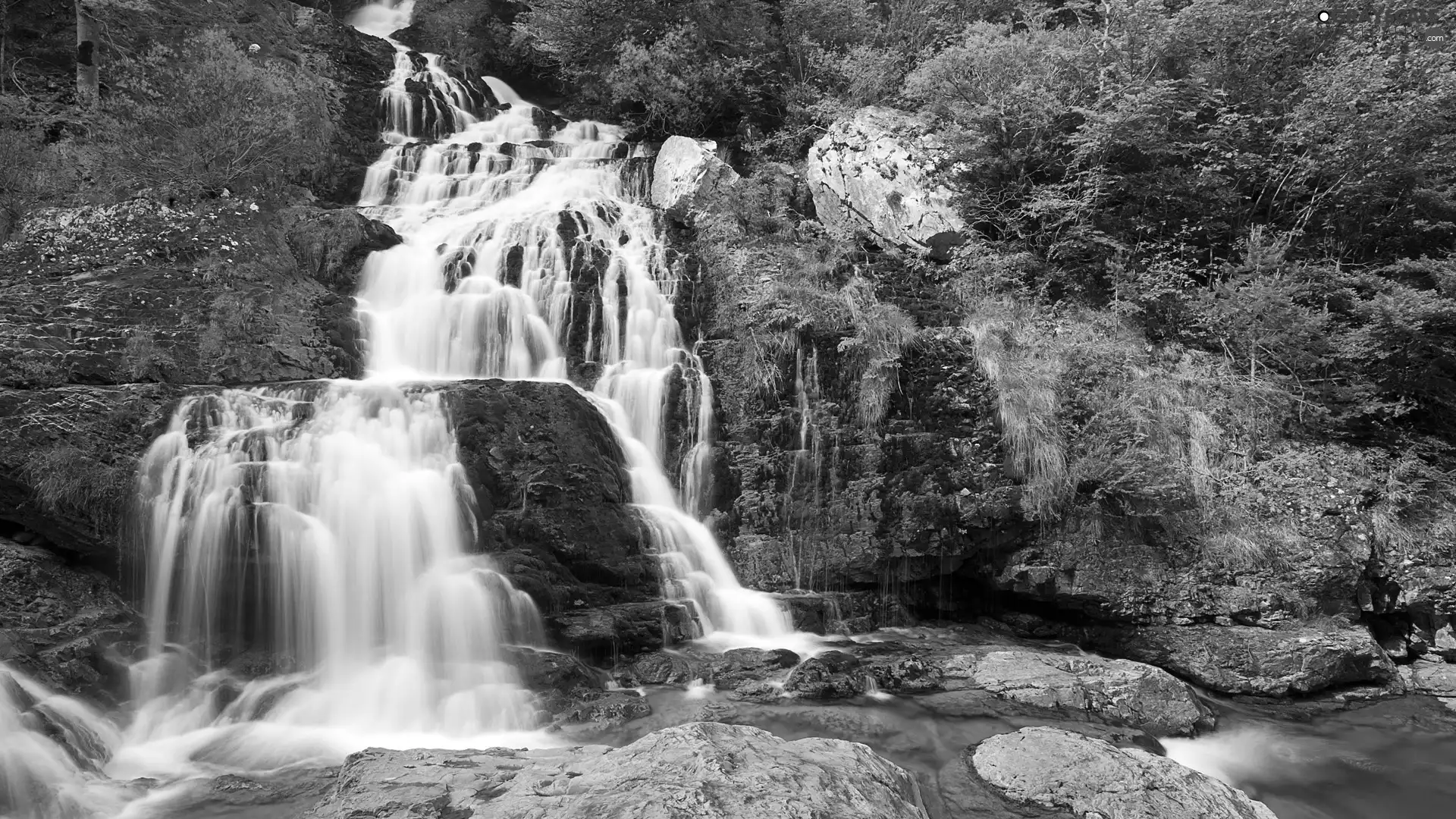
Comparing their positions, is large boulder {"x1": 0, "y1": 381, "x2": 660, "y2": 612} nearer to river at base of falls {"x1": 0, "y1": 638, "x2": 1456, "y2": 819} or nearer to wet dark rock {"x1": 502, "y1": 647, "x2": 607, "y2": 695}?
wet dark rock {"x1": 502, "y1": 647, "x2": 607, "y2": 695}

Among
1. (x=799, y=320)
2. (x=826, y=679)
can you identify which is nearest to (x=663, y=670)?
(x=826, y=679)

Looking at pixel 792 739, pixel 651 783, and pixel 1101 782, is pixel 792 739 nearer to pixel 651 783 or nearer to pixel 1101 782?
pixel 1101 782

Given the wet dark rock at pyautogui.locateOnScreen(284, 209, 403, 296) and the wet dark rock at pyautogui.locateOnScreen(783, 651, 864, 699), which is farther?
the wet dark rock at pyautogui.locateOnScreen(284, 209, 403, 296)

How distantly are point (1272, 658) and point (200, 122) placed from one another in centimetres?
1562

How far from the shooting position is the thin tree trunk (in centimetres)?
1174

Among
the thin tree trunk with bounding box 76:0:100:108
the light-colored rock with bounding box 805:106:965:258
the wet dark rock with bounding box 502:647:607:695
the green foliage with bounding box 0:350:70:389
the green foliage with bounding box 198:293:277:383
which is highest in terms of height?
the thin tree trunk with bounding box 76:0:100:108

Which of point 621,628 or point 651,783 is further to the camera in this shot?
point 621,628

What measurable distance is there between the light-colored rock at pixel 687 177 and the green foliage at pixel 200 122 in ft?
21.2

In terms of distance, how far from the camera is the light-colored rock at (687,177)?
14.0 meters

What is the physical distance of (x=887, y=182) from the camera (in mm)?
12969

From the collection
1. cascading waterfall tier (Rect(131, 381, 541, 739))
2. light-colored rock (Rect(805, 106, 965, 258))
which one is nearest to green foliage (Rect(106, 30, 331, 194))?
cascading waterfall tier (Rect(131, 381, 541, 739))

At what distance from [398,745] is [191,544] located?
10.1 ft

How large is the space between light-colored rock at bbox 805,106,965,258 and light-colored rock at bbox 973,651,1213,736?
7.60m

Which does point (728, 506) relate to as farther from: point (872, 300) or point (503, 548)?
point (872, 300)
